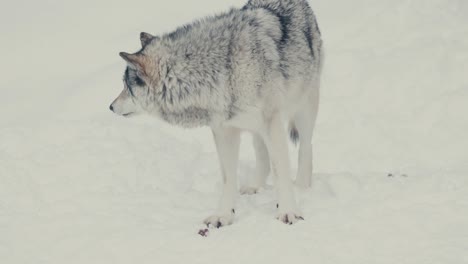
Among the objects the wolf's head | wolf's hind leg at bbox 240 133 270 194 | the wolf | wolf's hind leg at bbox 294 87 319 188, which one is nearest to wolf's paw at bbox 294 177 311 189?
wolf's hind leg at bbox 294 87 319 188

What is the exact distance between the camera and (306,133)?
5.34 meters

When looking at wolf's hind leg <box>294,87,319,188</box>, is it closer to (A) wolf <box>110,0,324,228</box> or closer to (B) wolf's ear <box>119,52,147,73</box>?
(A) wolf <box>110,0,324,228</box>

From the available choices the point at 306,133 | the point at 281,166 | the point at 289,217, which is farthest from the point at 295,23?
the point at 289,217

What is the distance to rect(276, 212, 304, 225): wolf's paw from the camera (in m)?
4.32

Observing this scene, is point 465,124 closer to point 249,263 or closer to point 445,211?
point 445,211

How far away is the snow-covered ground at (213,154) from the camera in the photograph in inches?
159

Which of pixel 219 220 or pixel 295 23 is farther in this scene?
pixel 295 23

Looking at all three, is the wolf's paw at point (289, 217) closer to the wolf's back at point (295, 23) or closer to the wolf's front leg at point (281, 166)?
the wolf's front leg at point (281, 166)

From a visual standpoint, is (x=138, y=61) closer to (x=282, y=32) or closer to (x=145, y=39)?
(x=145, y=39)

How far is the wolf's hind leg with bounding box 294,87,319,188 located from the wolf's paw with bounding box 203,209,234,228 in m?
0.99

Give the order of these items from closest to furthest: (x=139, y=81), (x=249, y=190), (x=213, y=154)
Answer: (x=139, y=81) → (x=249, y=190) → (x=213, y=154)

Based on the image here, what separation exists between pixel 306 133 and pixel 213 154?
4.48ft

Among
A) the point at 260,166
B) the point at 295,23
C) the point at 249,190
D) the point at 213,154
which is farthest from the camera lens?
the point at 213,154

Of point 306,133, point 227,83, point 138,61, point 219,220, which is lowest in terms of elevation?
point 219,220
